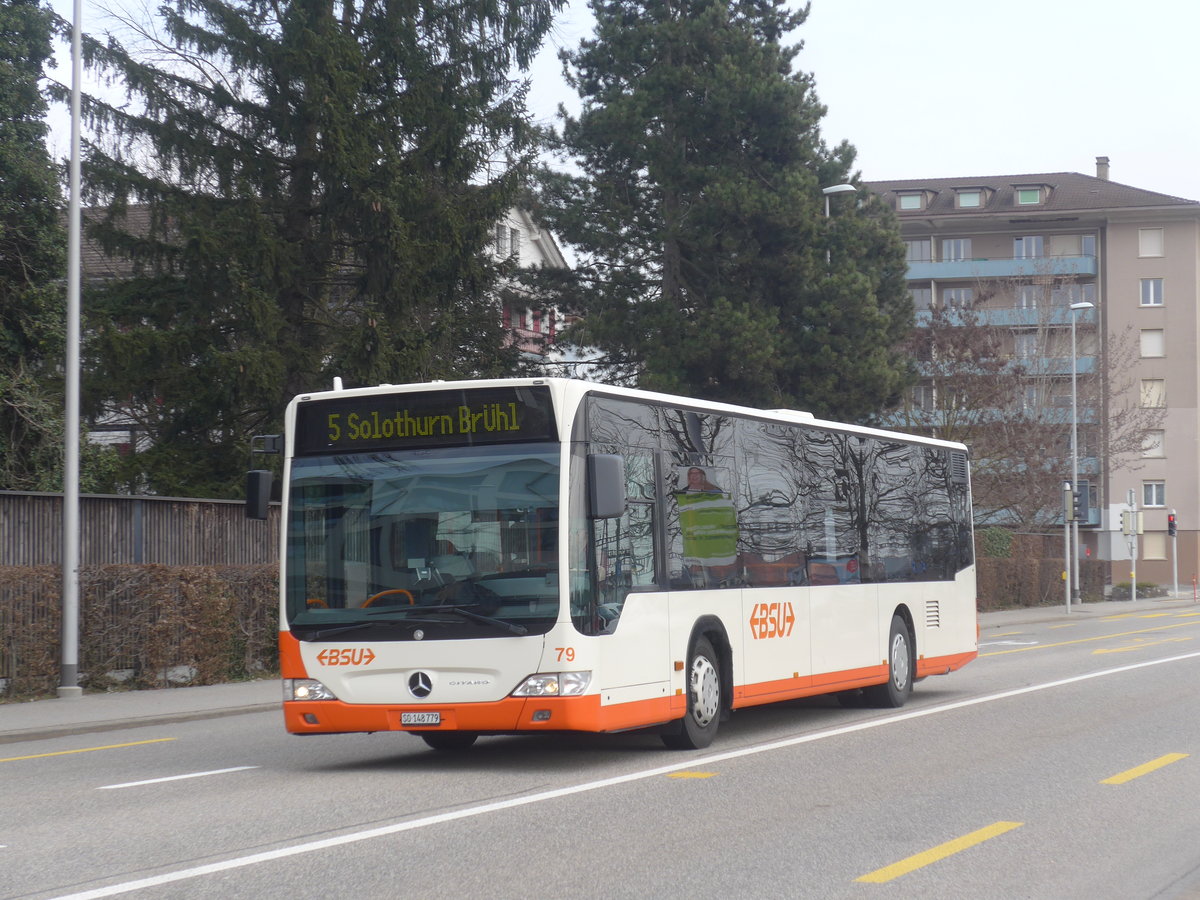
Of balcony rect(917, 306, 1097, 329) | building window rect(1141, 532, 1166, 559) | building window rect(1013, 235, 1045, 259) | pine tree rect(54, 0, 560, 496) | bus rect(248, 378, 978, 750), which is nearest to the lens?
bus rect(248, 378, 978, 750)

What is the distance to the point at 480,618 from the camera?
427 inches

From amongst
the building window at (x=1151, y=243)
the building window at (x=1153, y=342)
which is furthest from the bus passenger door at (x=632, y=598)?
the building window at (x=1151, y=243)

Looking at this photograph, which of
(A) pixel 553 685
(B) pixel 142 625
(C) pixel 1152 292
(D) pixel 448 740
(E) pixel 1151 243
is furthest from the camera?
(E) pixel 1151 243

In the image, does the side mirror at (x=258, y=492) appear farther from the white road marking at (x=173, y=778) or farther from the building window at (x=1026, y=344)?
the building window at (x=1026, y=344)

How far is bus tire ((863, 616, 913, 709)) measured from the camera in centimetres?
1636

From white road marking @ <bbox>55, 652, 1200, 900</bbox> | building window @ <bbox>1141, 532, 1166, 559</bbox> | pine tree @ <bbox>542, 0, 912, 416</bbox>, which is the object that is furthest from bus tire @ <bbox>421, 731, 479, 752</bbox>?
building window @ <bbox>1141, 532, 1166, 559</bbox>

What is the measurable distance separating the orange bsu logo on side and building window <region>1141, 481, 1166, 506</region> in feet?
244

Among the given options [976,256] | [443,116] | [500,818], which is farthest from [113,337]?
[976,256]

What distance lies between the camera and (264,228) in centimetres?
2609

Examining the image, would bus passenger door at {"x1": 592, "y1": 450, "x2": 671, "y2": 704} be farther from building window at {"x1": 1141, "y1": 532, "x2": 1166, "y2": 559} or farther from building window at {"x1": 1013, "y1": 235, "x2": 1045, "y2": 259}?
building window at {"x1": 1013, "y1": 235, "x2": 1045, "y2": 259}

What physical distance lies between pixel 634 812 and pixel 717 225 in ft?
101

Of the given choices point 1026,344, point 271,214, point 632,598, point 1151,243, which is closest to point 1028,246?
point 1151,243

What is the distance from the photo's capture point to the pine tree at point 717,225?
3803cm

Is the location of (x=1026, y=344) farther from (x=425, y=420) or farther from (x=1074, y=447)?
(x=425, y=420)
